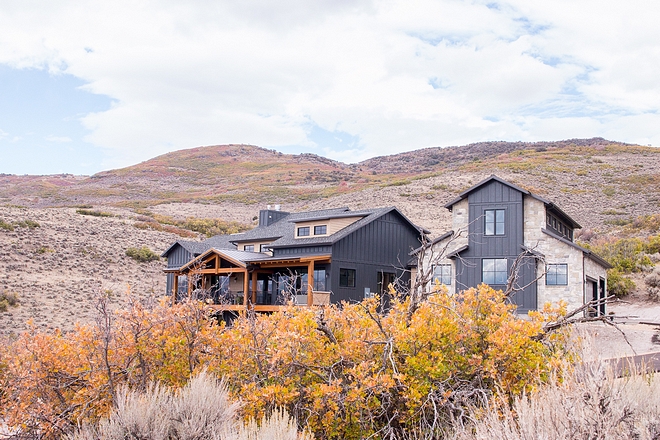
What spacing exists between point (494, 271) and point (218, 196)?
61.8m

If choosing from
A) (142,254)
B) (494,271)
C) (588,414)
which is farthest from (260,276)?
(588,414)

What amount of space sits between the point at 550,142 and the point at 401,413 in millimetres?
95628

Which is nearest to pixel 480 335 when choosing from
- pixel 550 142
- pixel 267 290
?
pixel 267 290

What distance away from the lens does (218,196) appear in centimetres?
8288

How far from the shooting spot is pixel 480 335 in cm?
831

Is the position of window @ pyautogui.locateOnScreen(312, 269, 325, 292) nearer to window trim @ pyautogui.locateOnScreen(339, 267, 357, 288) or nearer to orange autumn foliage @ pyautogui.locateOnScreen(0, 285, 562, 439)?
window trim @ pyautogui.locateOnScreen(339, 267, 357, 288)

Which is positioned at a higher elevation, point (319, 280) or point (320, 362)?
point (319, 280)

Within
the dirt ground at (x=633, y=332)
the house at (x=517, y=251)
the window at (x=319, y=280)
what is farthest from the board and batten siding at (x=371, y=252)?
the dirt ground at (x=633, y=332)

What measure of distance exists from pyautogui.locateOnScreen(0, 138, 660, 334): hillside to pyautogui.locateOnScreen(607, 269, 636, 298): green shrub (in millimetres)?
17508

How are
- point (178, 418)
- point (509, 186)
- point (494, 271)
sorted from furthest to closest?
1. point (494, 271)
2. point (509, 186)
3. point (178, 418)

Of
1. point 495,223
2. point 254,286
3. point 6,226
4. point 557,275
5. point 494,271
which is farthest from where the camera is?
point 6,226

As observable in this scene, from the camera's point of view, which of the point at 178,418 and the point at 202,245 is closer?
the point at 178,418

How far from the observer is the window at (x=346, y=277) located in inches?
1043

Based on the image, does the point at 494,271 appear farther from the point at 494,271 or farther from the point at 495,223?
the point at 495,223
